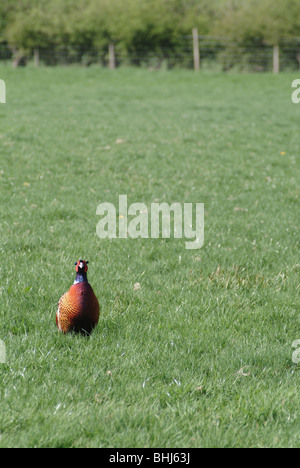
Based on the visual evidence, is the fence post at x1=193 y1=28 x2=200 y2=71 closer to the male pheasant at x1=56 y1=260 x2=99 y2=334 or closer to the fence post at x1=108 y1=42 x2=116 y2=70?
the fence post at x1=108 y1=42 x2=116 y2=70

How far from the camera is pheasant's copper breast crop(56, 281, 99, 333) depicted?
3635 mm

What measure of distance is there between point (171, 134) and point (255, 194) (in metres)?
5.45

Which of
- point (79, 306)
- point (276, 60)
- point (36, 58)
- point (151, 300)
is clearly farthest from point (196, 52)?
point (79, 306)

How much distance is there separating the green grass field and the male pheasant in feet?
0.42

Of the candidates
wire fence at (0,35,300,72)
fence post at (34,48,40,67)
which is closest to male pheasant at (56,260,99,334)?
wire fence at (0,35,300,72)

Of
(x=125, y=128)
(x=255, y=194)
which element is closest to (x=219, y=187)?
(x=255, y=194)

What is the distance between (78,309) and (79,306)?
23 mm

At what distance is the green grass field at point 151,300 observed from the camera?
118 inches

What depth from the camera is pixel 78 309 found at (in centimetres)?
362

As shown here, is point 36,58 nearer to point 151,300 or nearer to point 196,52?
point 196,52

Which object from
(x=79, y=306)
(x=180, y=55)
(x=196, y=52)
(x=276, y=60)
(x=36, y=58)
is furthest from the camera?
(x=180, y=55)

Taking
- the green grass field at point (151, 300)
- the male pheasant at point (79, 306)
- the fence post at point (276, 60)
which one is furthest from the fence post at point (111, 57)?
the male pheasant at point (79, 306)

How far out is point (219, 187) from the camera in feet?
28.7
